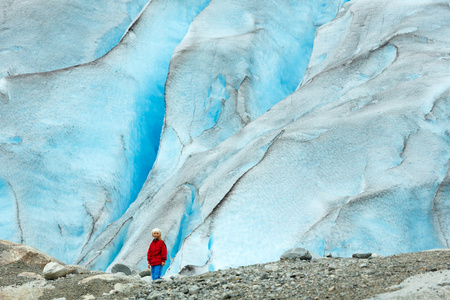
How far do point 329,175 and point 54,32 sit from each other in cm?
894

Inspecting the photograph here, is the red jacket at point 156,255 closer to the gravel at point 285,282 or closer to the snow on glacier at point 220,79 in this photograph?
the gravel at point 285,282

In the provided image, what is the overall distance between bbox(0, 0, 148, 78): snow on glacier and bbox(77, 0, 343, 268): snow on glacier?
8.60 feet

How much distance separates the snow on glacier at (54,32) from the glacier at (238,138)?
0.82 ft

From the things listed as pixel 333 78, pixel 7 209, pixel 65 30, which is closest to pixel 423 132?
pixel 333 78

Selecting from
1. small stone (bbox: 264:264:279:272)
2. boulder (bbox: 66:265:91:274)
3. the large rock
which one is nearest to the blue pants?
boulder (bbox: 66:265:91:274)

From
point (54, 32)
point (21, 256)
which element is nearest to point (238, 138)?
point (21, 256)

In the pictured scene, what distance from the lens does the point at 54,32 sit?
12648 millimetres

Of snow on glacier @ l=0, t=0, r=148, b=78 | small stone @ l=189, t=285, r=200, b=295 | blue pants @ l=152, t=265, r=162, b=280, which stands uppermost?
snow on glacier @ l=0, t=0, r=148, b=78

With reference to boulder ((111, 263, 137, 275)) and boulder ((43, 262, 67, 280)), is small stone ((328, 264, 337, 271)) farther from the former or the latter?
boulder ((111, 263, 137, 275))

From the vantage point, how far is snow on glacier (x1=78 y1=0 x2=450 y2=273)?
6582 mm

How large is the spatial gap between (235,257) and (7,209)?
5.28 metres

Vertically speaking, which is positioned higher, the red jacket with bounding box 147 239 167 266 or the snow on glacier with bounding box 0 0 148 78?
the snow on glacier with bounding box 0 0 148 78

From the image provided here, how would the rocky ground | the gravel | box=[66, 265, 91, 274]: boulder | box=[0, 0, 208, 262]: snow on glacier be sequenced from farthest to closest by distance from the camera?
1. box=[0, 0, 208, 262]: snow on glacier
2. box=[66, 265, 91, 274]: boulder
3. the gravel
4. the rocky ground

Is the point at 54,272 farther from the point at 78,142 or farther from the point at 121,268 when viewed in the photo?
the point at 78,142
